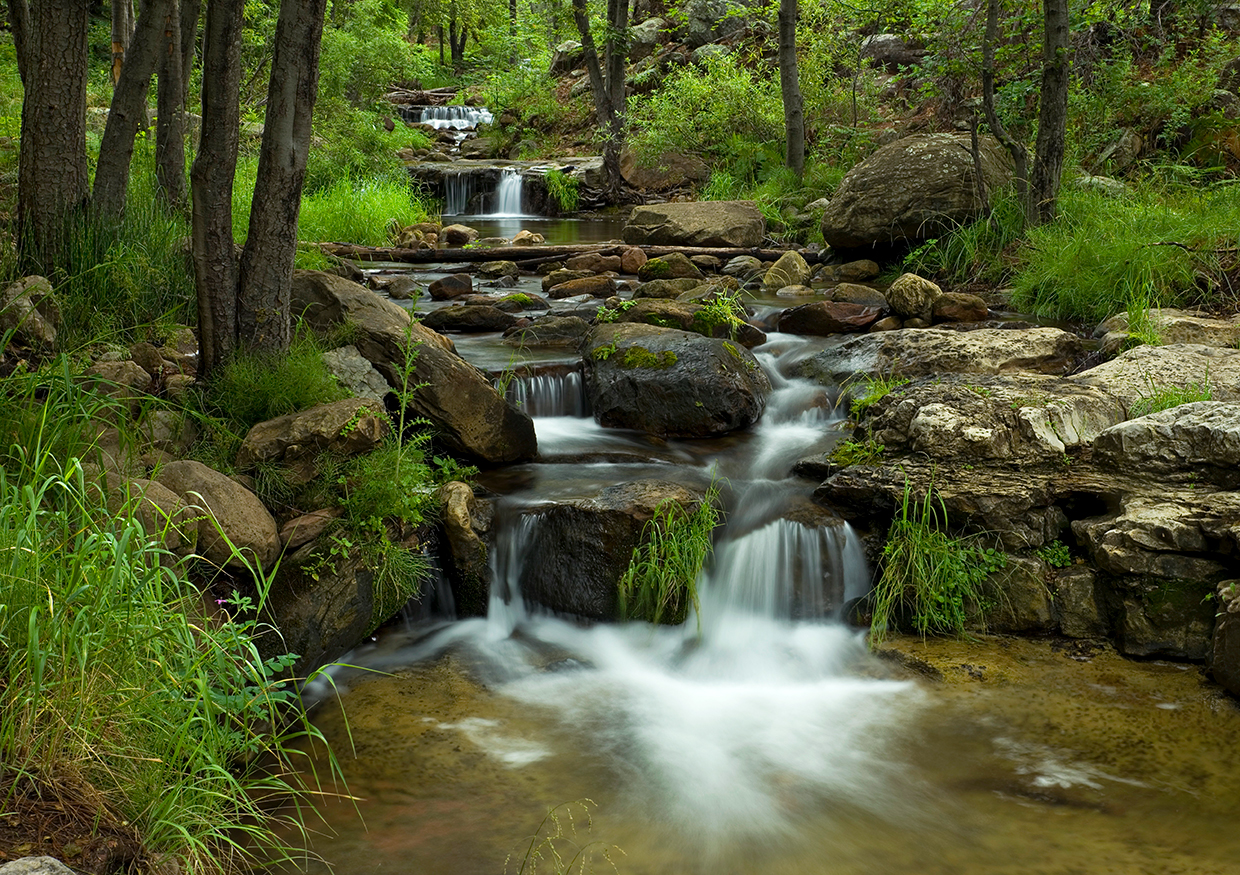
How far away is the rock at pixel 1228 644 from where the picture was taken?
4043 mm

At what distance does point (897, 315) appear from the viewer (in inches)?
347

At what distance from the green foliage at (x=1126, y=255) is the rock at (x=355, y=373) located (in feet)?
19.1

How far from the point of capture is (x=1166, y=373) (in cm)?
589

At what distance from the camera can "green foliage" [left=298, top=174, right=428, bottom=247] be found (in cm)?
1241

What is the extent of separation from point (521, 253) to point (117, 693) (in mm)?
10361

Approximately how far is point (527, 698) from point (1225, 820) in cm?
276

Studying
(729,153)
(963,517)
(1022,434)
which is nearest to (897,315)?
(1022,434)

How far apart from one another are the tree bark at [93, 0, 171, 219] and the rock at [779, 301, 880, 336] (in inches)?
218

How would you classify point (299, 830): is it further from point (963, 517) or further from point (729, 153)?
point (729, 153)

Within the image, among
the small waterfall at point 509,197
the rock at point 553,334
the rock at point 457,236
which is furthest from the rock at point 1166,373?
the small waterfall at point 509,197

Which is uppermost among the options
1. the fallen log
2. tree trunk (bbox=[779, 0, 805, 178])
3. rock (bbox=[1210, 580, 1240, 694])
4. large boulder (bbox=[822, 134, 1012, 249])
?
tree trunk (bbox=[779, 0, 805, 178])

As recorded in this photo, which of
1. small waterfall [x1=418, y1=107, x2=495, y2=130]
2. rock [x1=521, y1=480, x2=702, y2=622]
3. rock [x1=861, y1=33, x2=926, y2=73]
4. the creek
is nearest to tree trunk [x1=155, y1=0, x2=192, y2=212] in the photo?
the creek

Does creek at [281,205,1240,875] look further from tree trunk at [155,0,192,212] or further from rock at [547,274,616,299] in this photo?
rock at [547,274,616,299]

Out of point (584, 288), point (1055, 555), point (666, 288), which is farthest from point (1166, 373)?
point (584, 288)
